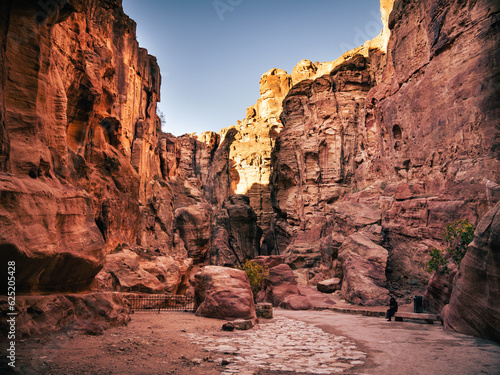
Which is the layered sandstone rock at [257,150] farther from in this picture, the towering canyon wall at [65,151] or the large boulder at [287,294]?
the large boulder at [287,294]

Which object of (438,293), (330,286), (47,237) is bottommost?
(330,286)

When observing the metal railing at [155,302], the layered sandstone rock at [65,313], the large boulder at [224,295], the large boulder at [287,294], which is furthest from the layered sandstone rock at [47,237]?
the large boulder at [287,294]

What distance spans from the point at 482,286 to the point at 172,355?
8866mm

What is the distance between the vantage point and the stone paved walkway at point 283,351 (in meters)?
7.04

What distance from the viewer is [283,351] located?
28.7 ft

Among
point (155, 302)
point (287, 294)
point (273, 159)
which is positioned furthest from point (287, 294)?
point (273, 159)

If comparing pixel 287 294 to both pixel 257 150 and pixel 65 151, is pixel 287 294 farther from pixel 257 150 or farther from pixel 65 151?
pixel 257 150

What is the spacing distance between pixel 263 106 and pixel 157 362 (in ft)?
280

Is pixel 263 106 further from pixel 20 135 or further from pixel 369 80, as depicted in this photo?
pixel 20 135

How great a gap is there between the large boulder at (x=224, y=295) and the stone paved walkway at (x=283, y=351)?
2.80m

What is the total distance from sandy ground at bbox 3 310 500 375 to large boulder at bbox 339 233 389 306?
15538mm

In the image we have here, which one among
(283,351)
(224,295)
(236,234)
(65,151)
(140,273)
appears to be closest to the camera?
(283,351)

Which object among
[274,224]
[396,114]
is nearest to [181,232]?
[274,224]

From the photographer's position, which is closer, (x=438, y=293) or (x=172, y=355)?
(x=172, y=355)
